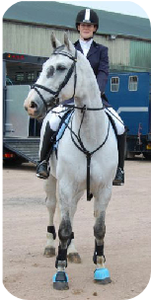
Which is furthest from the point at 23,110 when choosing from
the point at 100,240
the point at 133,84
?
the point at 100,240

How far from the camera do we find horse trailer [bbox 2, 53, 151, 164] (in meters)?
15.7

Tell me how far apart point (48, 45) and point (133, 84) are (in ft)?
23.8

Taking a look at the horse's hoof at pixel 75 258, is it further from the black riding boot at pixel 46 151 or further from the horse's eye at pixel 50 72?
the horse's eye at pixel 50 72

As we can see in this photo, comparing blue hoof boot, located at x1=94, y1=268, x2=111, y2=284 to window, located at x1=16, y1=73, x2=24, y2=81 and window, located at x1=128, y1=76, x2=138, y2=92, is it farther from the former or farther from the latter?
window, located at x1=128, y1=76, x2=138, y2=92

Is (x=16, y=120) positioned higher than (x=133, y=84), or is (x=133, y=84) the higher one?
(x=133, y=84)

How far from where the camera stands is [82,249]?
6992mm

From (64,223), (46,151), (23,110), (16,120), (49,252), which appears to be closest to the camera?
(64,223)

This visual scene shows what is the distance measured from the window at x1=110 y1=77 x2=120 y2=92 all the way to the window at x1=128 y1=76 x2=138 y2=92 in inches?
27.6

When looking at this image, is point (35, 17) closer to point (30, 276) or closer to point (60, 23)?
point (60, 23)

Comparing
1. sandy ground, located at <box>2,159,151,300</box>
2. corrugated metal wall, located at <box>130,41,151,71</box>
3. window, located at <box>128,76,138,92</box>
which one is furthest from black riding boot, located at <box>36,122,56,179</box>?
corrugated metal wall, located at <box>130,41,151,71</box>

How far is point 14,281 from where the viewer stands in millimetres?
5621

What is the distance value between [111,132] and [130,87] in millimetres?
15721

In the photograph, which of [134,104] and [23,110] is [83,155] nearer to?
[23,110]

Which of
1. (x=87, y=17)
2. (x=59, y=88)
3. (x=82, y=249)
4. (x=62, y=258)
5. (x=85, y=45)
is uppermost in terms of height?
(x=87, y=17)
